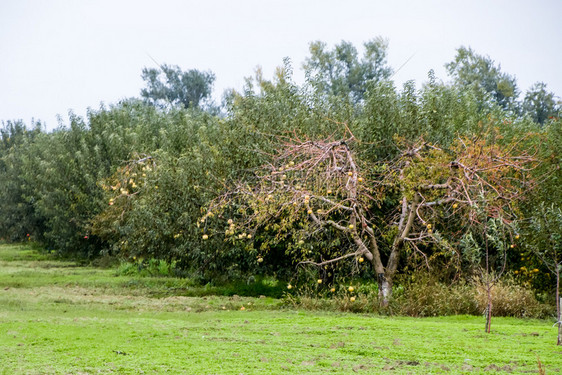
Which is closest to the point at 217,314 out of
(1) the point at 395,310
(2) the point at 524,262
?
(1) the point at 395,310

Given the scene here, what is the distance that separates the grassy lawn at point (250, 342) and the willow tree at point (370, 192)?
5.91ft

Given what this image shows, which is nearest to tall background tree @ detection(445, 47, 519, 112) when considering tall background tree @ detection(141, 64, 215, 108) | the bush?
tall background tree @ detection(141, 64, 215, 108)

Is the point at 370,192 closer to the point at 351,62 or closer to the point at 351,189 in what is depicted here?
the point at 351,189

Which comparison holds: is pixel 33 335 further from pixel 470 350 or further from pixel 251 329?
pixel 470 350

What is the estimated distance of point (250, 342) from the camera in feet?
30.3

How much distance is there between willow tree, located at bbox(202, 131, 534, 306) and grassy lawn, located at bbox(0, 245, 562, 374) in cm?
180

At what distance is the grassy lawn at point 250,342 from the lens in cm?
768

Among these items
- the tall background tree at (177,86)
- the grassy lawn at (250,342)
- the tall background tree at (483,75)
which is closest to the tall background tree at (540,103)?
the tall background tree at (483,75)

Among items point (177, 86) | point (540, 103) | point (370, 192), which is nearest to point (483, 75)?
point (540, 103)

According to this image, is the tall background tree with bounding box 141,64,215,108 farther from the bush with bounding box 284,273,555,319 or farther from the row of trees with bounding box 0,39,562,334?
the bush with bounding box 284,273,555,319

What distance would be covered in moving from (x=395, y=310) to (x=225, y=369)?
6.13m

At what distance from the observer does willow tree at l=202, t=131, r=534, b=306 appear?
1284cm

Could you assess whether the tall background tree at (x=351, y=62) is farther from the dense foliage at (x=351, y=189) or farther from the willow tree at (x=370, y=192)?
the willow tree at (x=370, y=192)

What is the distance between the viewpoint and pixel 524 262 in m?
14.9
